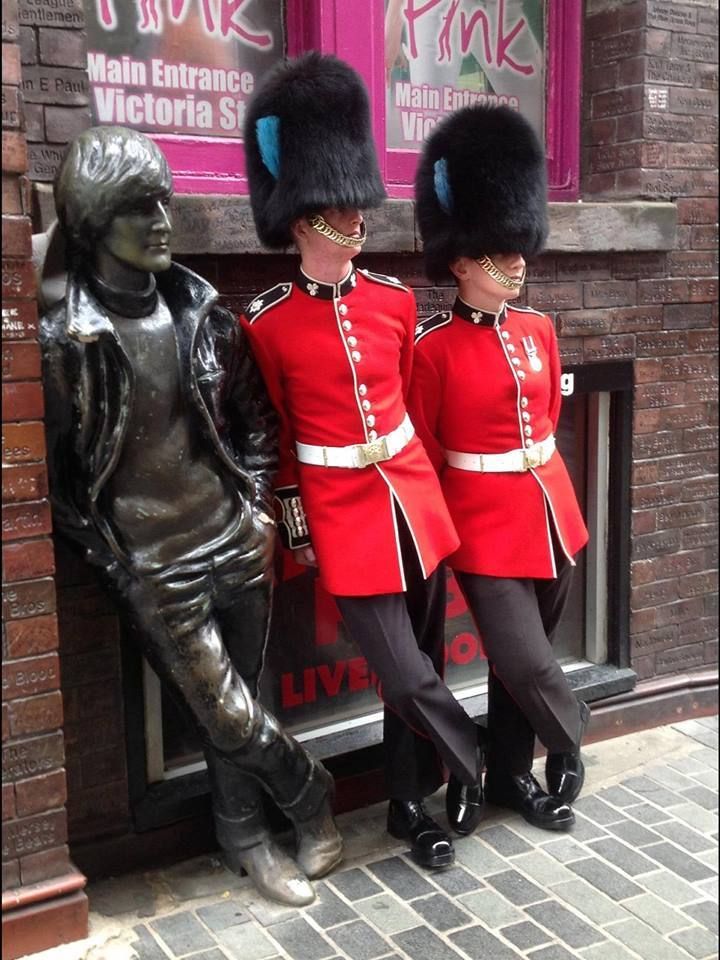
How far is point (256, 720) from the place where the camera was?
3326 mm

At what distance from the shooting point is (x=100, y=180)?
2.91 meters

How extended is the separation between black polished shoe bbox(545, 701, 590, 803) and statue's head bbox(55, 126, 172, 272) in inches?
86.6

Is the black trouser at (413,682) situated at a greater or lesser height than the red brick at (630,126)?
lesser

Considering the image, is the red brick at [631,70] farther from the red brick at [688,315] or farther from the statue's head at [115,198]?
the statue's head at [115,198]

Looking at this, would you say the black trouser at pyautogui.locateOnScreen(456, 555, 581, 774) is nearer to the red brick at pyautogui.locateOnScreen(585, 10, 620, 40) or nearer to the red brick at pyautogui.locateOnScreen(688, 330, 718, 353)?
the red brick at pyautogui.locateOnScreen(688, 330, 718, 353)

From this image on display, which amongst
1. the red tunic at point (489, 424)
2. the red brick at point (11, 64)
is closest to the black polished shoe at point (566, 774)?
the red tunic at point (489, 424)

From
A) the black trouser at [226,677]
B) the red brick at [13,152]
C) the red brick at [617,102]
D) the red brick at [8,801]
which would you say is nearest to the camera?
the red brick at [13,152]

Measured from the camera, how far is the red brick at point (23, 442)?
2.98m

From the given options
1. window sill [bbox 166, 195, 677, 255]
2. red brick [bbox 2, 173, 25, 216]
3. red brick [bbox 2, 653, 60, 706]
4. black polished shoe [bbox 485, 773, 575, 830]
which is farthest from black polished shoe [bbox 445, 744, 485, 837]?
red brick [bbox 2, 173, 25, 216]

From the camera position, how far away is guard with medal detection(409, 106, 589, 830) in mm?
3586

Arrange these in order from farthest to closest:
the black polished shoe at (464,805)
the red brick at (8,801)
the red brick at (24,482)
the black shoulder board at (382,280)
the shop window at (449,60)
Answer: the shop window at (449,60) → the black polished shoe at (464,805) → the black shoulder board at (382,280) → the red brick at (8,801) → the red brick at (24,482)

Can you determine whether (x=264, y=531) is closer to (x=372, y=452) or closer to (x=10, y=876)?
(x=372, y=452)

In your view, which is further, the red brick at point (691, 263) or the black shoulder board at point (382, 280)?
the red brick at point (691, 263)

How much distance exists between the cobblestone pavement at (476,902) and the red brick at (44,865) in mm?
217
